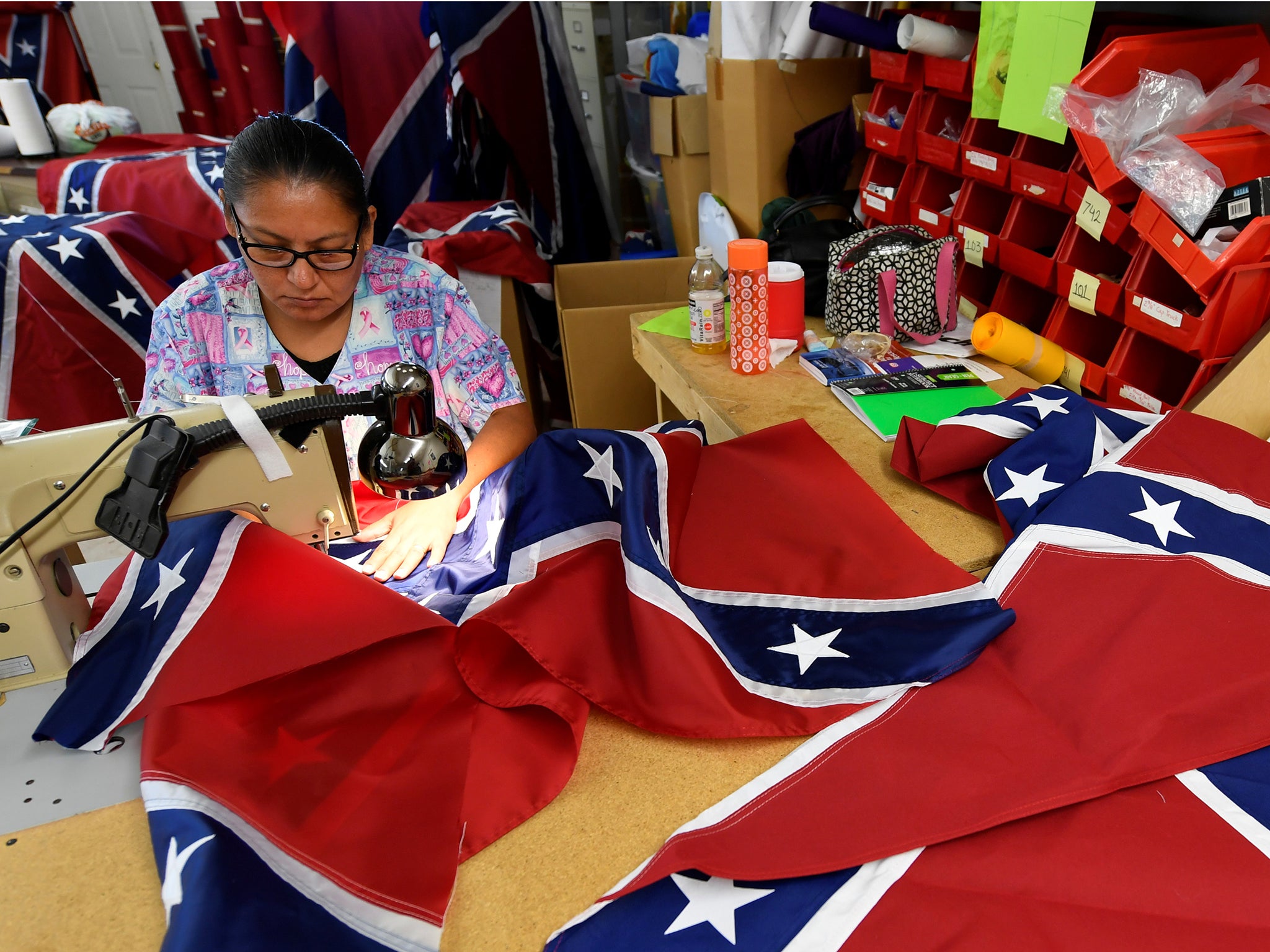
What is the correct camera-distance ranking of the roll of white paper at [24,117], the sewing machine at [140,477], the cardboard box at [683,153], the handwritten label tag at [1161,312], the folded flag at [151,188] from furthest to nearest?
the roll of white paper at [24,117]
the folded flag at [151,188]
the cardboard box at [683,153]
the handwritten label tag at [1161,312]
the sewing machine at [140,477]

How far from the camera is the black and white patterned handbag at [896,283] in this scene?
1679 mm

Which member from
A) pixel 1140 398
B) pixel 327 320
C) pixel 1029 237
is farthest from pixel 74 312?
pixel 1140 398

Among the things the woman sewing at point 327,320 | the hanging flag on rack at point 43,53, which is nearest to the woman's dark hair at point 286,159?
the woman sewing at point 327,320

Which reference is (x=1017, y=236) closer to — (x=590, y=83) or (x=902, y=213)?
(x=902, y=213)

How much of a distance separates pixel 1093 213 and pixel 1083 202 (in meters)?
0.03

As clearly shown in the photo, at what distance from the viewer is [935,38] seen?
172cm

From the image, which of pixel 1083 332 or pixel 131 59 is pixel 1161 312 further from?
pixel 131 59

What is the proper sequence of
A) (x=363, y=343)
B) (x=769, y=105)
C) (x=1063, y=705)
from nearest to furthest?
(x=1063, y=705) < (x=363, y=343) < (x=769, y=105)

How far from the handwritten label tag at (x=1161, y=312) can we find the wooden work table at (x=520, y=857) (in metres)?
0.94

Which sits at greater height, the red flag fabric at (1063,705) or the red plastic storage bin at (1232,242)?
the red plastic storage bin at (1232,242)

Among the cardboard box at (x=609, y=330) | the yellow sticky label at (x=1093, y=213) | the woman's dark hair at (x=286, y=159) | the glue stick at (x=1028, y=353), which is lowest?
the cardboard box at (x=609, y=330)

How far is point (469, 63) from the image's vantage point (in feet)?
8.78

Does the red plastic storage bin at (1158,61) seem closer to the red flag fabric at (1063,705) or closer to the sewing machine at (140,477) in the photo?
the red flag fabric at (1063,705)

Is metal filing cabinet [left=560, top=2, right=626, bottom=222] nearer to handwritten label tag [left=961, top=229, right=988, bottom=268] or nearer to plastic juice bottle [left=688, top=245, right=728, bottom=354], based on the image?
plastic juice bottle [left=688, top=245, right=728, bottom=354]
